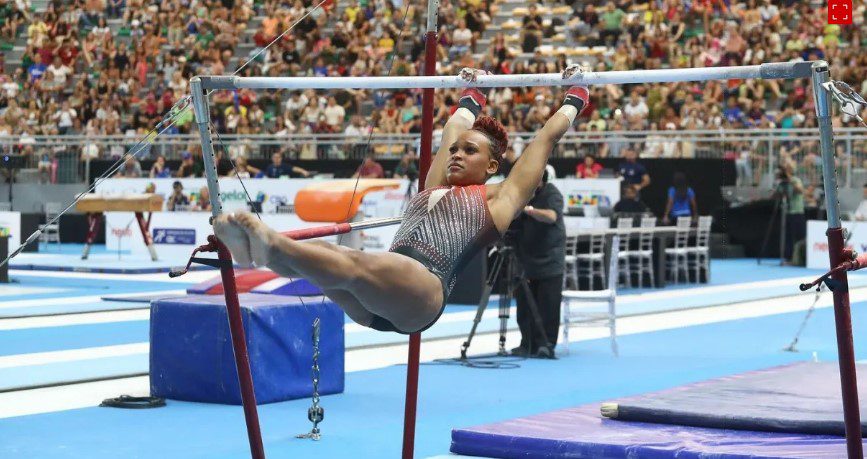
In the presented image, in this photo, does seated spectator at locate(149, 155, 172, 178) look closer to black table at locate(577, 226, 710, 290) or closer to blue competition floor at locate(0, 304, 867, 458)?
black table at locate(577, 226, 710, 290)

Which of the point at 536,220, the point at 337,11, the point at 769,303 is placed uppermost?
the point at 337,11

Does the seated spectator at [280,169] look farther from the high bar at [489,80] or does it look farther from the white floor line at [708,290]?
the high bar at [489,80]

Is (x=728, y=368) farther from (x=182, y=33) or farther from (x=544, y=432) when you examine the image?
(x=182, y=33)

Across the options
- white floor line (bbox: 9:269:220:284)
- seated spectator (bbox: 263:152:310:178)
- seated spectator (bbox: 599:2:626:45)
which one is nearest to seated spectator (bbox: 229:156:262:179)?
seated spectator (bbox: 263:152:310:178)

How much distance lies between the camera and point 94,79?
27250 millimetres

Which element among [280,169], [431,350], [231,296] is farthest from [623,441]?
[280,169]

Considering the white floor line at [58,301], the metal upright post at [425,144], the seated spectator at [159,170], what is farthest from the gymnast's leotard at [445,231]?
the seated spectator at [159,170]

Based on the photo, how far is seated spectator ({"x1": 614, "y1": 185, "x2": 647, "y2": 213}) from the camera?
18609mm

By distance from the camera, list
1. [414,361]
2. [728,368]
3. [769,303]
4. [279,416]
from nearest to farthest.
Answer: [414,361] < [279,416] < [728,368] < [769,303]

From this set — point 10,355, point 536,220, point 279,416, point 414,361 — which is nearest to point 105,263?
point 10,355

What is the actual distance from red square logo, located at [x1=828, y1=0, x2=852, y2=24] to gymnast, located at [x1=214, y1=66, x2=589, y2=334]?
8.71 m

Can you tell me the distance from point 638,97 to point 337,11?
5.65 m

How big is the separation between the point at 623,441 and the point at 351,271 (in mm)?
2262

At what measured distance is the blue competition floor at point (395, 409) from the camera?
22.1 feet
